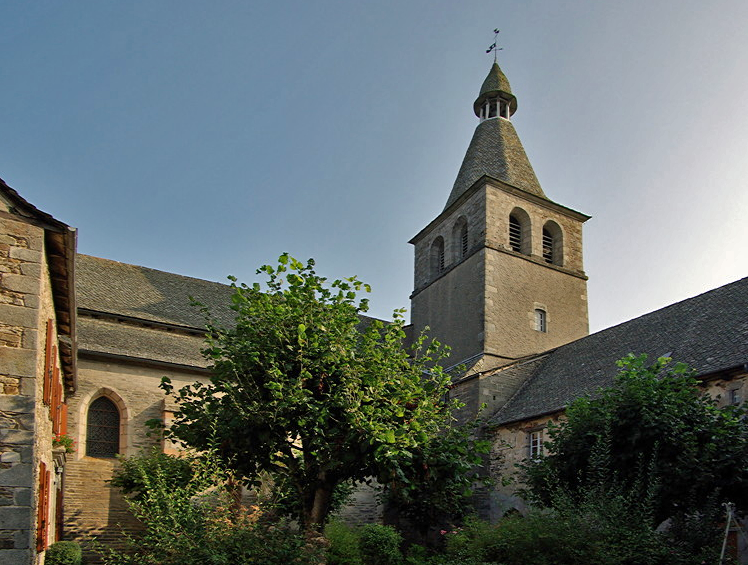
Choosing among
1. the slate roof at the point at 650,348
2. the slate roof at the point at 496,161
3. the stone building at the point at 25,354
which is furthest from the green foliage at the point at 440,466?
the slate roof at the point at 496,161

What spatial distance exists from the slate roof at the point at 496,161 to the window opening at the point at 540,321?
463cm

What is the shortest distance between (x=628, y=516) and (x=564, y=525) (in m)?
0.95

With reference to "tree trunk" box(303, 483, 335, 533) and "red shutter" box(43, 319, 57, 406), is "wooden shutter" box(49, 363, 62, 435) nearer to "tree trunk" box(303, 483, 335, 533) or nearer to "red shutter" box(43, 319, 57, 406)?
"red shutter" box(43, 319, 57, 406)

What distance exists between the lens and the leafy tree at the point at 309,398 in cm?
1021

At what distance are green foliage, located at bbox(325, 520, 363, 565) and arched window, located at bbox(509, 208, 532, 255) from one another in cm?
1296

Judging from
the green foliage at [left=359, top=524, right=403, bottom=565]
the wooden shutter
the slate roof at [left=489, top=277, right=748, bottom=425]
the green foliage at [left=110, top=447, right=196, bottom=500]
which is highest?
the slate roof at [left=489, top=277, right=748, bottom=425]

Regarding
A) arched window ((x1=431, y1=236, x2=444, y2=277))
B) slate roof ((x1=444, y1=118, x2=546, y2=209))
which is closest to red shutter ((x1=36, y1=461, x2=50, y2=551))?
arched window ((x1=431, y1=236, x2=444, y2=277))

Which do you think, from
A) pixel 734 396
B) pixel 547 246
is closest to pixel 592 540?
pixel 734 396

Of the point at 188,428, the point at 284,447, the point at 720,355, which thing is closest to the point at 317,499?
the point at 284,447

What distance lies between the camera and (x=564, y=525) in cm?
992

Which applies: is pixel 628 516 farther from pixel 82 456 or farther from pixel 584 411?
pixel 82 456

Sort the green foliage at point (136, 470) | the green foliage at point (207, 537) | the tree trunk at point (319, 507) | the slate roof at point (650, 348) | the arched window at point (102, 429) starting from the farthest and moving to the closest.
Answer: the arched window at point (102, 429), the slate roof at point (650, 348), the green foliage at point (136, 470), the tree trunk at point (319, 507), the green foliage at point (207, 537)

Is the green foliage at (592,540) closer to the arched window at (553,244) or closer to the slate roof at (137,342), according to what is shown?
the slate roof at (137,342)

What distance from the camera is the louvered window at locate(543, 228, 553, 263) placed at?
85.4 ft
